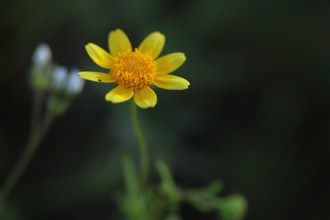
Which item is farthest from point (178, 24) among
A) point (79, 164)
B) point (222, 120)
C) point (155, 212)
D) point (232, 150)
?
point (155, 212)

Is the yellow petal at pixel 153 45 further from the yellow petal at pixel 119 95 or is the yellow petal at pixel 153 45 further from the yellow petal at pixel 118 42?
the yellow petal at pixel 119 95

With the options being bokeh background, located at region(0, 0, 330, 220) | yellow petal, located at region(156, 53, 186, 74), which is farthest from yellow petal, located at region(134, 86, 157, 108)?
bokeh background, located at region(0, 0, 330, 220)

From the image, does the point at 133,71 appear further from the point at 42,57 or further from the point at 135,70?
the point at 42,57

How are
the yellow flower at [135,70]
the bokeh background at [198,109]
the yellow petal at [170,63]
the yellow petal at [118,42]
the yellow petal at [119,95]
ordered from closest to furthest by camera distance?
the yellow petal at [119,95], the yellow flower at [135,70], the yellow petal at [170,63], the yellow petal at [118,42], the bokeh background at [198,109]

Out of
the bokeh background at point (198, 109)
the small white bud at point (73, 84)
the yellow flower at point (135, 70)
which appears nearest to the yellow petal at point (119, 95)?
the yellow flower at point (135, 70)

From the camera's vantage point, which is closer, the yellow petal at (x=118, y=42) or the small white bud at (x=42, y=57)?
the yellow petal at (x=118, y=42)

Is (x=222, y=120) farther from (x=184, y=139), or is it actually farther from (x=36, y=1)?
(x=36, y=1)
